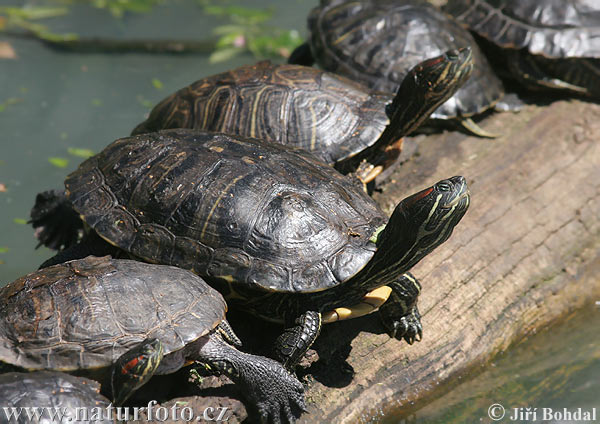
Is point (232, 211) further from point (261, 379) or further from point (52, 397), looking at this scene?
point (52, 397)

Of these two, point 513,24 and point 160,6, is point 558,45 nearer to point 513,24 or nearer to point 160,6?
point 513,24

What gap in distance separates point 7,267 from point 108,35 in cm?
371

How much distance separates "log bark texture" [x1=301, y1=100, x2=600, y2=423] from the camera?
365 cm

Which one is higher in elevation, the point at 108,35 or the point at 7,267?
the point at 108,35

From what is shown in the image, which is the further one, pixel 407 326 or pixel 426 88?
pixel 426 88

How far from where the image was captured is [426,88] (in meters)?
4.64

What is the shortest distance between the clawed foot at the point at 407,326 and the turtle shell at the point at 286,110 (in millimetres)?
1261

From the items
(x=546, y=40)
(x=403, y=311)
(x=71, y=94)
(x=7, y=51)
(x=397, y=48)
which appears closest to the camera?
(x=403, y=311)

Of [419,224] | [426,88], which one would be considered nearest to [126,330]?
[419,224]

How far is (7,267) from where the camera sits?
4590mm

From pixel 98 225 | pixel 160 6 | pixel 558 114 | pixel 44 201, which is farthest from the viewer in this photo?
pixel 160 6

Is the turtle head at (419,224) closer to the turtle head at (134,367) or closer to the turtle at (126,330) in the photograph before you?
the turtle at (126,330)

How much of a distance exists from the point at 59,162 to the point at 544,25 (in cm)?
452

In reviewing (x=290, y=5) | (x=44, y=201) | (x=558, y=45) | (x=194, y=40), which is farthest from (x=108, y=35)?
(x=558, y=45)
